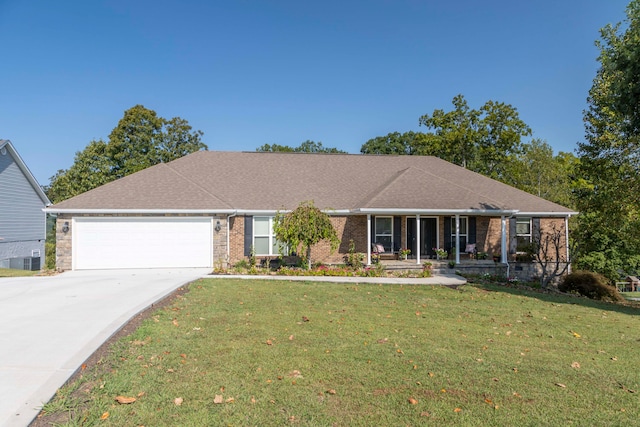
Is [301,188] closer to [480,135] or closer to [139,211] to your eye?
[139,211]

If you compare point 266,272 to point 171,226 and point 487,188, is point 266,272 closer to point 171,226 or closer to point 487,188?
point 171,226

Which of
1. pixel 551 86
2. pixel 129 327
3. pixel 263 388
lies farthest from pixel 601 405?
pixel 551 86

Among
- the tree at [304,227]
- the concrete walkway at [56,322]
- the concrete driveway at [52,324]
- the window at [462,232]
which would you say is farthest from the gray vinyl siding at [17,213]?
the window at [462,232]

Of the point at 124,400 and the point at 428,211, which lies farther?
the point at 428,211

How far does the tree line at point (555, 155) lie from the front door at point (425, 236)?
6.86 metres

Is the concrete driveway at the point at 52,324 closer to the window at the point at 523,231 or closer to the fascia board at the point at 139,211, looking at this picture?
the fascia board at the point at 139,211

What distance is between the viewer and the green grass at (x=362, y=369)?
380cm

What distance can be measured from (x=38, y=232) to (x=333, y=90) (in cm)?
2228

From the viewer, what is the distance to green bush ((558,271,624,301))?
15.4 metres

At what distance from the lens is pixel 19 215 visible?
82.8 ft

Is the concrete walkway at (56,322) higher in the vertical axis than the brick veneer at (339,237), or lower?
lower

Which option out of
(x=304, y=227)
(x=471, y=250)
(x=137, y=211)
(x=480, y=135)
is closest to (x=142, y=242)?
(x=137, y=211)

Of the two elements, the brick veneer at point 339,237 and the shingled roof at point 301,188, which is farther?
the shingled roof at point 301,188

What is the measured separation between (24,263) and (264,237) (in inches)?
660
